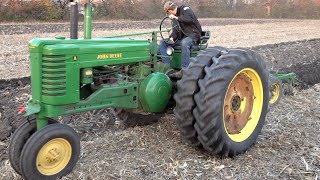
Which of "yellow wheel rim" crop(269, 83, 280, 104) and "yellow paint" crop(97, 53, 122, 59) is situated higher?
"yellow paint" crop(97, 53, 122, 59)

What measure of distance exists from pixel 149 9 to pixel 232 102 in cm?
3600

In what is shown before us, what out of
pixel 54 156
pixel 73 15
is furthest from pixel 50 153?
pixel 73 15

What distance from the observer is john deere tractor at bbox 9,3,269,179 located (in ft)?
12.1

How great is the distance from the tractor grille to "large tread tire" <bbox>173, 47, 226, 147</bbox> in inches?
47.5

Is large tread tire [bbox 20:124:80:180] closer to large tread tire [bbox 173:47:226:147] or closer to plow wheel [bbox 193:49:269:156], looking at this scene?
large tread tire [bbox 173:47:226:147]

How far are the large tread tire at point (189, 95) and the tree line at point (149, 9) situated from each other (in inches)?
417

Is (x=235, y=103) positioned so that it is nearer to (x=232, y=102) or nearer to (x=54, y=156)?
(x=232, y=102)

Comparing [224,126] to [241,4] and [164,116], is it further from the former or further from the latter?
[241,4]

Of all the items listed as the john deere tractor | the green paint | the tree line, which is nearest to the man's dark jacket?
the john deere tractor

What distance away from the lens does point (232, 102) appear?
15.1ft

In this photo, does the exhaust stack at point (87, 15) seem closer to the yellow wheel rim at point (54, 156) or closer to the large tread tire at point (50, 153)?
the large tread tire at point (50, 153)

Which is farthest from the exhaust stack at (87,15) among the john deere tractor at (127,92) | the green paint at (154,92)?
the green paint at (154,92)

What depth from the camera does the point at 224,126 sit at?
432 cm

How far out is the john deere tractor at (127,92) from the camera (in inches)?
146
